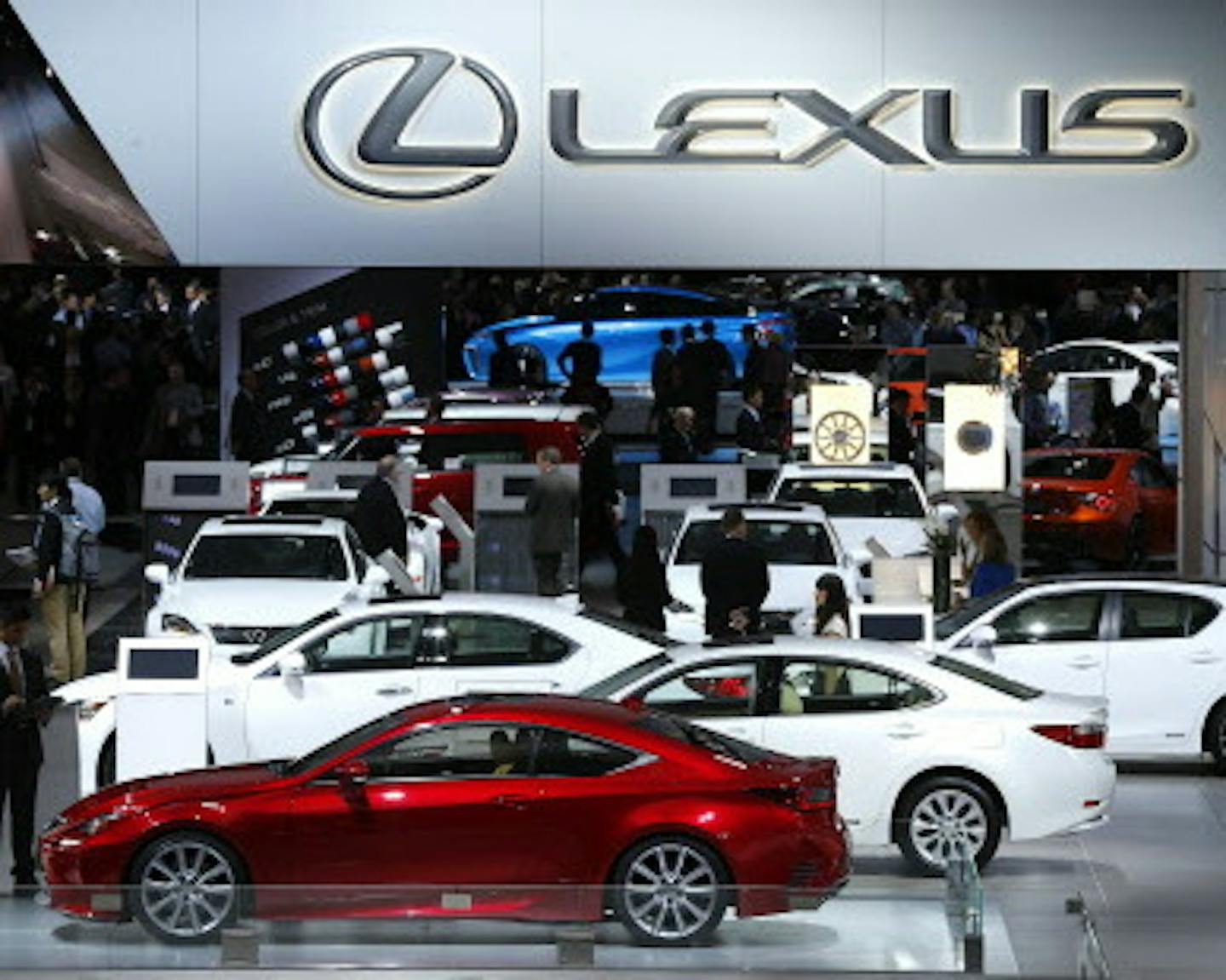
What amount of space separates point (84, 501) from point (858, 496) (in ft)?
22.6

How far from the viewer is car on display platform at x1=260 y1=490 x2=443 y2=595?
106 ft

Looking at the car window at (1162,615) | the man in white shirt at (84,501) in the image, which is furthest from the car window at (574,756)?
the man in white shirt at (84,501)

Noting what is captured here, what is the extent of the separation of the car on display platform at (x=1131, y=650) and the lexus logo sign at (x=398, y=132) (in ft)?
25.1

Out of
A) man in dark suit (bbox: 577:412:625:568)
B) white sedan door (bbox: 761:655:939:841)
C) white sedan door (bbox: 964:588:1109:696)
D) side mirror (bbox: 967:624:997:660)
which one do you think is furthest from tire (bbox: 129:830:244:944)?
man in dark suit (bbox: 577:412:625:568)

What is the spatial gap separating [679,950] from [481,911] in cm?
91

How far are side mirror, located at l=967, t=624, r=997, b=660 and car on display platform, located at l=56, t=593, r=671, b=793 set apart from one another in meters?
2.34

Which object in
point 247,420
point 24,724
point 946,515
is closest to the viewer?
point 24,724

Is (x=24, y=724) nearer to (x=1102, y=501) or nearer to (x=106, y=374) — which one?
(x=106, y=374)

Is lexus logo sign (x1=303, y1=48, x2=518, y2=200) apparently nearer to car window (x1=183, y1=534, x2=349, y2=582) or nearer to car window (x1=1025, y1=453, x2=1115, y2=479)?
car window (x1=183, y1=534, x2=349, y2=582)

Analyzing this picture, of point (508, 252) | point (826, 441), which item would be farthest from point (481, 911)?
point (826, 441)

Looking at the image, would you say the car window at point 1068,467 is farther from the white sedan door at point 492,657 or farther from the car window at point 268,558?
the white sedan door at point 492,657

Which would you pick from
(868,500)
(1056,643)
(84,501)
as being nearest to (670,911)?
(1056,643)

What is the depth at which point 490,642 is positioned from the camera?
79.7ft

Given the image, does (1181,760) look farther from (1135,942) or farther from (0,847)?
(0,847)
